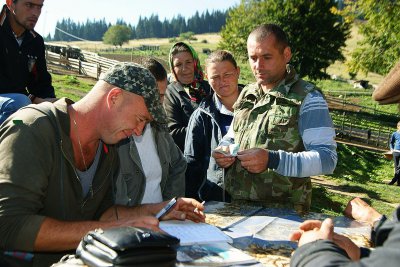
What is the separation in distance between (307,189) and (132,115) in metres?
1.66

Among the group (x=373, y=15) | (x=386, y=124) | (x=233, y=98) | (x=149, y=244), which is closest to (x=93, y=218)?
(x=149, y=244)

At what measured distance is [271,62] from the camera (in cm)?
372

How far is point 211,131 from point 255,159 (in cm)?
111

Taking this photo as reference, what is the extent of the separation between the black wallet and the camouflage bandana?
102cm

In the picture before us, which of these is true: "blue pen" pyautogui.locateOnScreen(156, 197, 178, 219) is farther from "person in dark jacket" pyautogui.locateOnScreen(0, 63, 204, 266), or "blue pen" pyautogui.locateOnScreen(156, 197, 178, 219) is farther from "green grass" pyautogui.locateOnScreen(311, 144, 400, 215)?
"green grass" pyautogui.locateOnScreen(311, 144, 400, 215)

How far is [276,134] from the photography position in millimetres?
3520

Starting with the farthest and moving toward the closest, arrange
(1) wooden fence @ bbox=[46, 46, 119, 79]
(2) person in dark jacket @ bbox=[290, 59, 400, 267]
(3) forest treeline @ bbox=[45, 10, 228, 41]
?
(3) forest treeline @ bbox=[45, 10, 228, 41] → (1) wooden fence @ bbox=[46, 46, 119, 79] → (2) person in dark jacket @ bbox=[290, 59, 400, 267]

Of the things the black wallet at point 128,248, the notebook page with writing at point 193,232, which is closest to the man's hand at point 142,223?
the notebook page with writing at point 193,232

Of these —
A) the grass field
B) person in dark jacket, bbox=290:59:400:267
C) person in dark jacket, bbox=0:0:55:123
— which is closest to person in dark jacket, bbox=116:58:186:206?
person in dark jacket, bbox=0:0:55:123

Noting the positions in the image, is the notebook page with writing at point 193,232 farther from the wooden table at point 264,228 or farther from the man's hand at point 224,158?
the man's hand at point 224,158

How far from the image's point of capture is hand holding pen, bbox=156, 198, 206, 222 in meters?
2.98

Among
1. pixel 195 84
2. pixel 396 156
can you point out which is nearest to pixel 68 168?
pixel 195 84

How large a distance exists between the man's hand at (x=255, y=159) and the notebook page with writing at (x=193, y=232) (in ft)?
2.07

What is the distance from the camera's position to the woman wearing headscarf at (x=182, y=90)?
16.9 feet
